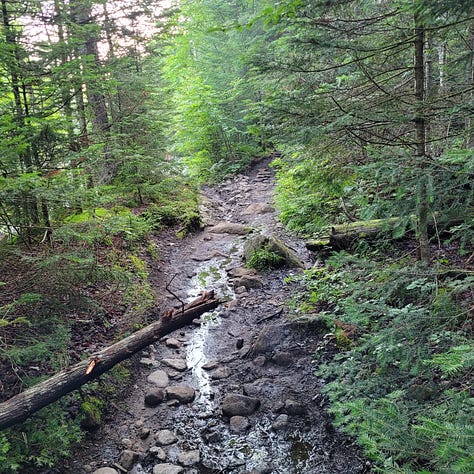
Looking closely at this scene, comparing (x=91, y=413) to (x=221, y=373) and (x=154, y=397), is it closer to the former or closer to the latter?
(x=154, y=397)

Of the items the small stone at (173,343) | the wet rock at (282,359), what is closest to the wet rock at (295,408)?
the wet rock at (282,359)

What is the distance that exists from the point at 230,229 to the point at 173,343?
6.60m

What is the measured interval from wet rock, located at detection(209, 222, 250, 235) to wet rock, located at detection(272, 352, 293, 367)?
279 inches

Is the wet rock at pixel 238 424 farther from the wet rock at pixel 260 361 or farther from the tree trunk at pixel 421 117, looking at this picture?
the tree trunk at pixel 421 117

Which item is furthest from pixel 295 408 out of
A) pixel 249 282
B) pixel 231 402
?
pixel 249 282

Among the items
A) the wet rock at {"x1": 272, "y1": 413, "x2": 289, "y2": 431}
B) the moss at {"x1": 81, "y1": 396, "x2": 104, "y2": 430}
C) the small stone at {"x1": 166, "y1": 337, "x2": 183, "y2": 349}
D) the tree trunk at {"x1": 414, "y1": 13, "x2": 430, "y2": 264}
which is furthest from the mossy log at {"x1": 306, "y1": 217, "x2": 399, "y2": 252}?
the moss at {"x1": 81, "y1": 396, "x2": 104, "y2": 430}

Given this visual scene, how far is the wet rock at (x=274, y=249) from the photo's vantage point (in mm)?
9711

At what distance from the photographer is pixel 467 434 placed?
7.38 ft

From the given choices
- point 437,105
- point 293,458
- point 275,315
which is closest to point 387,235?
point 275,315

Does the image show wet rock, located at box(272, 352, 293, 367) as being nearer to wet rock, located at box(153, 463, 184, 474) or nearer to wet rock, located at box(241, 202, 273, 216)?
wet rock, located at box(153, 463, 184, 474)

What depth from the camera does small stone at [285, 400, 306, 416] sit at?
5180 millimetres

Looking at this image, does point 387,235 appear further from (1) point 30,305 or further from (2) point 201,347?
(1) point 30,305

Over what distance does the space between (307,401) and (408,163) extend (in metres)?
3.44

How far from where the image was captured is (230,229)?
43.8 ft
